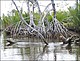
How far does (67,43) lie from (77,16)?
9386 millimetres

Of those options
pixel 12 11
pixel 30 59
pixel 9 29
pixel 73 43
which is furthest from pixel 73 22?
pixel 30 59

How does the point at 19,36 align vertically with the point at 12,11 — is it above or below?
below

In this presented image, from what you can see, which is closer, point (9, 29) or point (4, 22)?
point (9, 29)

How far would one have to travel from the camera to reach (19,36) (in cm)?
2572

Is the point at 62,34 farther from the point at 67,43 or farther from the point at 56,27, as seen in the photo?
the point at 67,43

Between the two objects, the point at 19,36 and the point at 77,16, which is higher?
the point at 77,16

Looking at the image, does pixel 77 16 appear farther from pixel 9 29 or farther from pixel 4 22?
pixel 4 22

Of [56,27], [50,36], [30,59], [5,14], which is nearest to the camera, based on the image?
[30,59]

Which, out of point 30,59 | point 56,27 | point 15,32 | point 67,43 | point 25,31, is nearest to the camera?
point 30,59

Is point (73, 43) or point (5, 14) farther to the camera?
point (5, 14)

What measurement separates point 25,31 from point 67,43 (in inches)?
318

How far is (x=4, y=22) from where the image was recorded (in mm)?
39750

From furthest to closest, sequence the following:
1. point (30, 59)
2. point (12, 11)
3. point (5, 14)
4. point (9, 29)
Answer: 1. point (5, 14)
2. point (12, 11)
3. point (9, 29)
4. point (30, 59)

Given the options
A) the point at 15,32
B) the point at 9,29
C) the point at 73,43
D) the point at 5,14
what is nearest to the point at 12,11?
the point at 5,14
